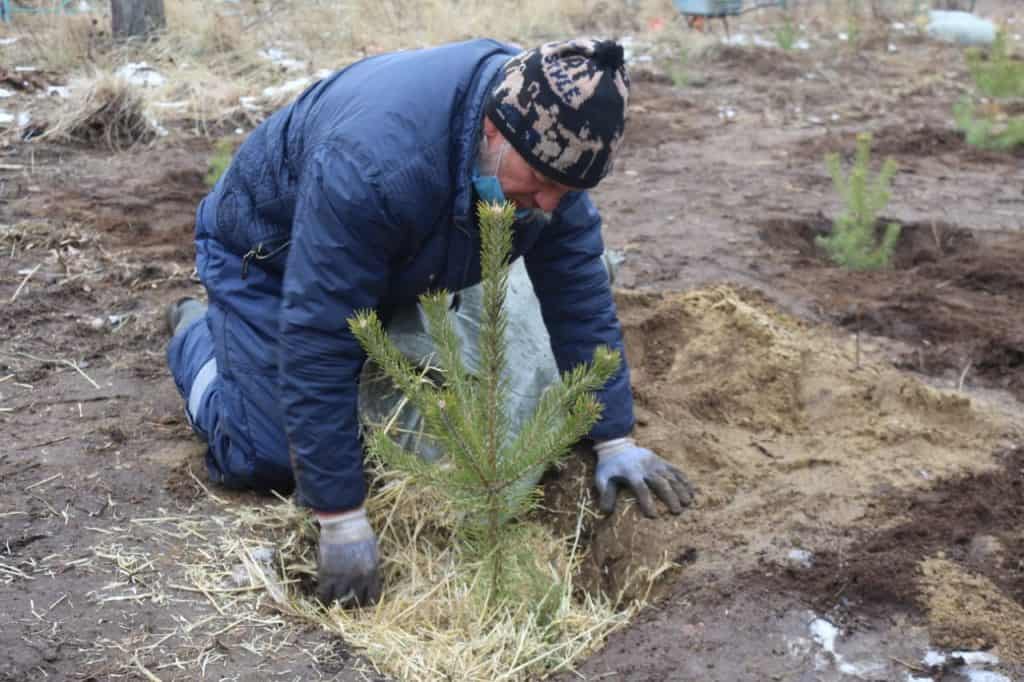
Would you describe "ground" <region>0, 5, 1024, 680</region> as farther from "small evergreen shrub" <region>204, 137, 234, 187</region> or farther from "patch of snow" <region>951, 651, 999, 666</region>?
"small evergreen shrub" <region>204, 137, 234, 187</region>

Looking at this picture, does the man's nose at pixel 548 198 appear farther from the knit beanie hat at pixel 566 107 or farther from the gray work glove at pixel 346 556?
the gray work glove at pixel 346 556

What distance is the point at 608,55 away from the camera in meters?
2.27

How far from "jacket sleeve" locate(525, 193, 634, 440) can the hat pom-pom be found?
1.91 ft

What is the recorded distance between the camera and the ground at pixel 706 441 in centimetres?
243

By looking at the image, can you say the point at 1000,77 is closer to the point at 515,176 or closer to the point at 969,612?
the point at 969,612

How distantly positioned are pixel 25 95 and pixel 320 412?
212 inches

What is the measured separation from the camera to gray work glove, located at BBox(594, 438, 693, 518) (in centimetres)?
291

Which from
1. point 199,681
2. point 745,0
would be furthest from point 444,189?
point 745,0

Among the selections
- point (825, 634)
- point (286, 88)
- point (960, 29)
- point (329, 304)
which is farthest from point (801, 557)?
point (960, 29)

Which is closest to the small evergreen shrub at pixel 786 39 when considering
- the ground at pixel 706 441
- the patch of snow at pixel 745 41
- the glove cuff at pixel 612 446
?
the patch of snow at pixel 745 41

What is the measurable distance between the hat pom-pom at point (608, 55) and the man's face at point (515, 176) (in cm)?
26

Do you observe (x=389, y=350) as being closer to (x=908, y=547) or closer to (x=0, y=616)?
(x=0, y=616)

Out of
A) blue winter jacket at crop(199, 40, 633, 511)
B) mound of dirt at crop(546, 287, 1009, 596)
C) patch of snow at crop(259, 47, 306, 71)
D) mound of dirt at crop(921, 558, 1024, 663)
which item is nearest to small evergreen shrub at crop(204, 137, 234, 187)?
mound of dirt at crop(546, 287, 1009, 596)

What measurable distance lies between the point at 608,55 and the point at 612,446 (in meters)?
1.16
